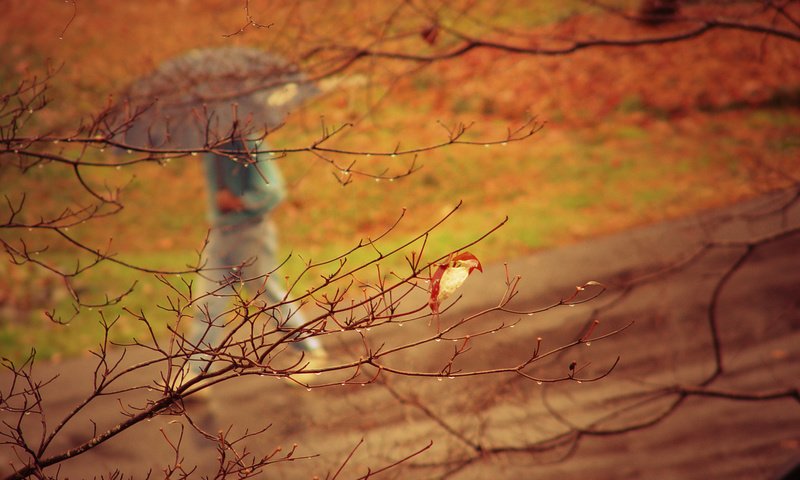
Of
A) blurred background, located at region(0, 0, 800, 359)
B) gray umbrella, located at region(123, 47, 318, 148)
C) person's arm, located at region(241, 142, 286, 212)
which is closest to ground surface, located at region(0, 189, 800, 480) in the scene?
blurred background, located at region(0, 0, 800, 359)

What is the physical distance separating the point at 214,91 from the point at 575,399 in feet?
9.97

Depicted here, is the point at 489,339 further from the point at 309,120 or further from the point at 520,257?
the point at 309,120

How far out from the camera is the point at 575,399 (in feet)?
16.0

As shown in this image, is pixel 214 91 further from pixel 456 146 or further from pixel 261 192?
pixel 456 146

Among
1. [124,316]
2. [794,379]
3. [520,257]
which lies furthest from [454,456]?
[124,316]

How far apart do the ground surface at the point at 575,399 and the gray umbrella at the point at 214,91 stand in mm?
1663

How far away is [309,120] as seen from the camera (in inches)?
448

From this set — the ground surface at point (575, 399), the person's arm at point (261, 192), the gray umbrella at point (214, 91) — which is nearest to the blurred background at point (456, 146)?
the ground surface at point (575, 399)

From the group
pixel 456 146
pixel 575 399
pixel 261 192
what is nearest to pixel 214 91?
pixel 261 192

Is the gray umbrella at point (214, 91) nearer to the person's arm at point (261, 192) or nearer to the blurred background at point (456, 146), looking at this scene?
the person's arm at point (261, 192)

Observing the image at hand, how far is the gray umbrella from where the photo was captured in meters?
4.14

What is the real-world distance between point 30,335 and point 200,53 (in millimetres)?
4214

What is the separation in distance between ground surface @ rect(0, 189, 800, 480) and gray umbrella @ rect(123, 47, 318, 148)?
166 cm

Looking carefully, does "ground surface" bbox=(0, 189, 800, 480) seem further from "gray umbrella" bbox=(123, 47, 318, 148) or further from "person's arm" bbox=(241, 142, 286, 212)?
"gray umbrella" bbox=(123, 47, 318, 148)
